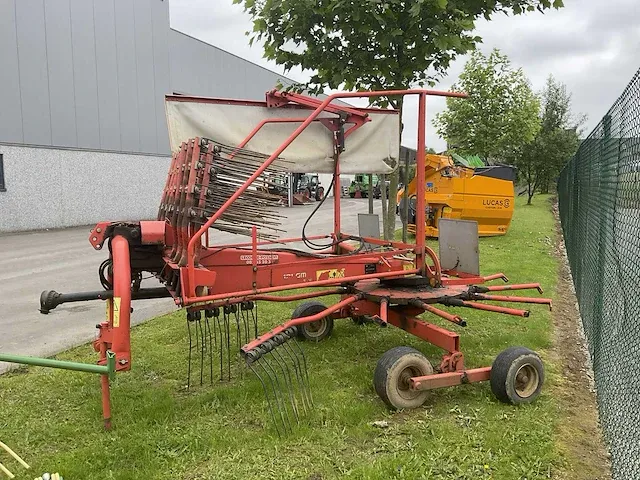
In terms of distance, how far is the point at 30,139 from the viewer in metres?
18.7

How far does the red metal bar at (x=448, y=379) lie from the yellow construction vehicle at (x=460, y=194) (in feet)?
28.4

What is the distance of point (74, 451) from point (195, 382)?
4.24ft

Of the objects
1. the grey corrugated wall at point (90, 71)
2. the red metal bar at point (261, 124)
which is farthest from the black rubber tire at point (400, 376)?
the grey corrugated wall at point (90, 71)

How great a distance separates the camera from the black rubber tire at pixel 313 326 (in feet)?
18.6

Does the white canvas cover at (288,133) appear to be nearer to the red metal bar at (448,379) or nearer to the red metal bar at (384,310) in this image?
the red metal bar at (384,310)

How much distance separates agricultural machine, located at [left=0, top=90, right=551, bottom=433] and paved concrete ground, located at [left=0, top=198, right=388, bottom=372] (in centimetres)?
188

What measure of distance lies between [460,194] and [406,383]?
31.5ft

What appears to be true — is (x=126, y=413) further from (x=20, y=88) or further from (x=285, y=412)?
(x=20, y=88)

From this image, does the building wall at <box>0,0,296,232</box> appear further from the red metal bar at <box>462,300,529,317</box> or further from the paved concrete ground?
the red metal bar at <box>462,300,529,317</box>

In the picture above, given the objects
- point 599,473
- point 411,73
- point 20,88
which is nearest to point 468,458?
point 599,473

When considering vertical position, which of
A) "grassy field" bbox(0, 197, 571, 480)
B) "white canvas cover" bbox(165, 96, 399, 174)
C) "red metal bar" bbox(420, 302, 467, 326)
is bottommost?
"grassy field" bbox(0, 197, 571, 480)

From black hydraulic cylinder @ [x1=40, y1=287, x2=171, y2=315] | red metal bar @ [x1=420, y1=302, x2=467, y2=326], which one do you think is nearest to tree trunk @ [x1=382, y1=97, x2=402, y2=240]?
red metal bar @ [x1=420, y1=302, x2=467, y2=326]

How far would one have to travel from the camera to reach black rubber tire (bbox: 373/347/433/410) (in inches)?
158

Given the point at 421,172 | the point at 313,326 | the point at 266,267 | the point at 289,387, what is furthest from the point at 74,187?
the point at 289,387
